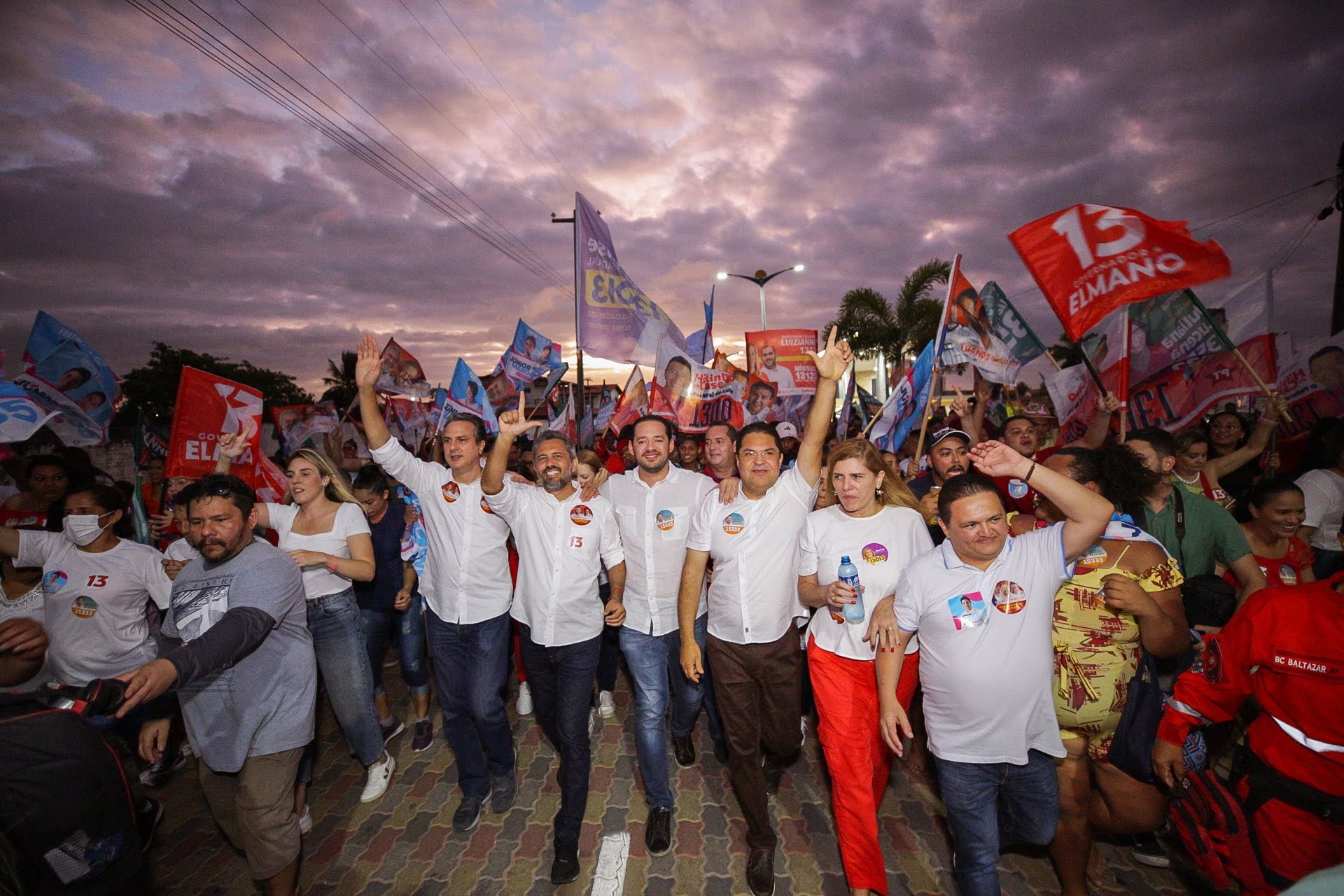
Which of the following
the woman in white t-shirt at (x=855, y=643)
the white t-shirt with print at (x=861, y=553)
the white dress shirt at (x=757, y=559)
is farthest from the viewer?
the white dress shirt at (x=757, y=559)

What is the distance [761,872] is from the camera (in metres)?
3.06

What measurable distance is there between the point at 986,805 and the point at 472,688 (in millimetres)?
3003

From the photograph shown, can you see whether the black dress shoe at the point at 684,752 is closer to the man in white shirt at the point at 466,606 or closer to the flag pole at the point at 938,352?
the man in white shirt at the point at 466,606

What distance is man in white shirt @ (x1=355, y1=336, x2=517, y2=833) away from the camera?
12.3ft

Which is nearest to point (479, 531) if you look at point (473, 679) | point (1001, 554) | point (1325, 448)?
point (473, 679)

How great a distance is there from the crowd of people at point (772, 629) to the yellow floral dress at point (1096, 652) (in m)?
0.01

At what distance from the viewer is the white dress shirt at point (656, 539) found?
12.4 ft

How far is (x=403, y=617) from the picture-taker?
4.77m

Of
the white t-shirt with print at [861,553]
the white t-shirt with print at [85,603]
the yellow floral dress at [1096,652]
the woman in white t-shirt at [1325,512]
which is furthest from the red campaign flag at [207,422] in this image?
the woman in white t-shirt at [1325,512]

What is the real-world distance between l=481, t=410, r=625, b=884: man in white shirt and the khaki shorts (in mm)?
1323

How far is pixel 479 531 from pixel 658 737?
1.79 metres

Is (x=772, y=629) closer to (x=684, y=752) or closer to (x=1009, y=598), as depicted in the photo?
(x=1009, y=598)

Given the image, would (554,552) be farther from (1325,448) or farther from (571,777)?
(1325,448)

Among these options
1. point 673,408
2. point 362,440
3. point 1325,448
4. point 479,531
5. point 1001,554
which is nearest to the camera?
point 1001,554
